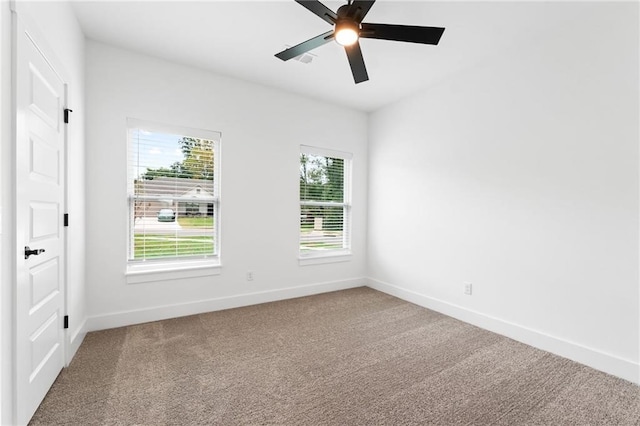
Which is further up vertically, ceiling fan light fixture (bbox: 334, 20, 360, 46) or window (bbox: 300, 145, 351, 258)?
ceiling fan light fixture (bbox: 334, 20, 360, 46)

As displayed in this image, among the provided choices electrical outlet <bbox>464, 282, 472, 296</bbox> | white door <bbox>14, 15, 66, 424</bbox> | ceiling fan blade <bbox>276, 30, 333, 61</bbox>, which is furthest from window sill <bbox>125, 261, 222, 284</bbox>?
electrical outlet <bbox>464, 282, 472, 296</bbox>

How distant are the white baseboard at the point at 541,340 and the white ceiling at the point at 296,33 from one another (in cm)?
273

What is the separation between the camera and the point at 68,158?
2.31m

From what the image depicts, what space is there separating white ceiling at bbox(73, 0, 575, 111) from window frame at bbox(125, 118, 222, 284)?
0.75 m

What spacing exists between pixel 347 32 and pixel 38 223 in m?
2.31

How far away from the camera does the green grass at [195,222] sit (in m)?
3.51

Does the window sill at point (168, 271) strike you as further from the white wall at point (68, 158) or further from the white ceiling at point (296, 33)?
the white ceiling at point (296, 33)

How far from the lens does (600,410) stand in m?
1.93

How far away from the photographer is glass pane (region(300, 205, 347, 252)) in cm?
441

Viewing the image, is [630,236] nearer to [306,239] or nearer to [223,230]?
[306,239]

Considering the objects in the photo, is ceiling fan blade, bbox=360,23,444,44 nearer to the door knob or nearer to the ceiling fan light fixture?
the ceiling fan light fixture

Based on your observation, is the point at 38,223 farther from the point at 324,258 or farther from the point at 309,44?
the point at 324,258

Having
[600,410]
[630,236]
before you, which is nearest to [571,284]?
[630,236]

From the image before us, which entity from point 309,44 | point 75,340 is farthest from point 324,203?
point 75,340
